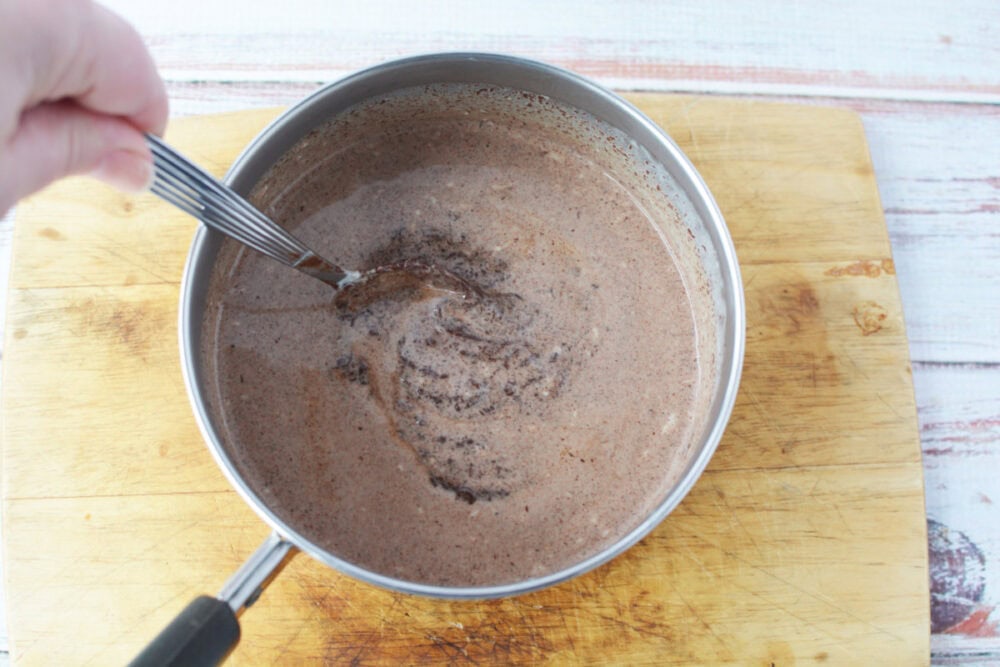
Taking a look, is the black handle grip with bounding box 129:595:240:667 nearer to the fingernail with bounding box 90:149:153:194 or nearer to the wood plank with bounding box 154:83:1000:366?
the fingernail with bounding box 90:149:153:194

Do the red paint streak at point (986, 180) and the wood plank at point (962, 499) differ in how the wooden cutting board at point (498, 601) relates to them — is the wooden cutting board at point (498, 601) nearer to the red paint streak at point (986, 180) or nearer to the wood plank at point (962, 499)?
the wood plank at point (962, 499)

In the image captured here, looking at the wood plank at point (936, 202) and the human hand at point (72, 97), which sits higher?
the wood plank at point (936, 202)

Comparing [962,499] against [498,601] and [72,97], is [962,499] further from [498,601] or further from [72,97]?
[72,97]

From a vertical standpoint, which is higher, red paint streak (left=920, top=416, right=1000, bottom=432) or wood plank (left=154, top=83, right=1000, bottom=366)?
wood plank (left=154, top=83, right=1000, bottom=366)

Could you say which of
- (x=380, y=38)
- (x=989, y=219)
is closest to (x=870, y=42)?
(x=989, y=219)

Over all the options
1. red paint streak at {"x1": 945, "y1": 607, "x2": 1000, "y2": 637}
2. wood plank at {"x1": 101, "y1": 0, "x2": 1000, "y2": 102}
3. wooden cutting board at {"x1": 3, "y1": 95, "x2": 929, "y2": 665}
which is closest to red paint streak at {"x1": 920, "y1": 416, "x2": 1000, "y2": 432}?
wooden cutting board at {"x1": 3, "y1": 95, "x2": 929, "y2": 665}

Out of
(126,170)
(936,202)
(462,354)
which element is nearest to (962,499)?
(936,202)

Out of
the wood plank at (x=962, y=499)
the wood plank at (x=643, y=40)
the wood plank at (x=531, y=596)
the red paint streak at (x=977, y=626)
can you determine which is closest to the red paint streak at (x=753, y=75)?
the wood plank at (x=643, y=40)
